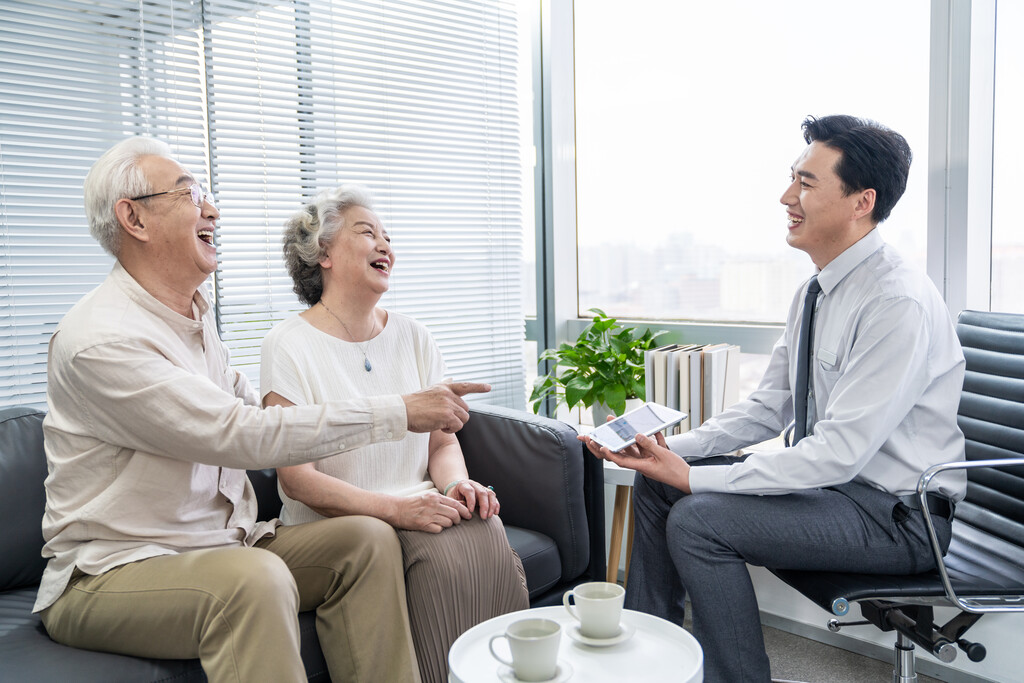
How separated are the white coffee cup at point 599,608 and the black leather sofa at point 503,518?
0.70 meters

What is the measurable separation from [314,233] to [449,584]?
1.05 metres

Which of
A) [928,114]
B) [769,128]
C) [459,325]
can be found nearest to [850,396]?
[928,114]

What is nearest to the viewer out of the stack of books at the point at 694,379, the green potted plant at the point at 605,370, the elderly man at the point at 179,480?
the elderly man at the point at 179,480

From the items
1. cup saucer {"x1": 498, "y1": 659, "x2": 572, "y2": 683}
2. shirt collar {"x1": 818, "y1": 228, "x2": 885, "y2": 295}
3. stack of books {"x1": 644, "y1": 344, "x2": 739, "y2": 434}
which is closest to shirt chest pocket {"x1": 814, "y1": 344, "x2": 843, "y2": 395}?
shirt collar {"x1": 818, "y1": 228, "x2": 885, "y2": 295}

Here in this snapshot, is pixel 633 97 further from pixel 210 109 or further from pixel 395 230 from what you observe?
pixel 210 109

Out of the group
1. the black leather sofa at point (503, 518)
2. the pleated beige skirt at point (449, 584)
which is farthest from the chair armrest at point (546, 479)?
the pleated beige skirt at point (449, 584)

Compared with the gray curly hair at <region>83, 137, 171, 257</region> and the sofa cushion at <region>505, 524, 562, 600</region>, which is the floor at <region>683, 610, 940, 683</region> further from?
the gray curly hair at <region>83, 137, 171, 257</region>

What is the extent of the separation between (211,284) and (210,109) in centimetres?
56

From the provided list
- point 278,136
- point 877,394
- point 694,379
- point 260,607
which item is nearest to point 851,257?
point 877,394

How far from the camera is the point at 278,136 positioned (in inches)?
107

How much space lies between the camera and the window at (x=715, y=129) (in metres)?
2.59

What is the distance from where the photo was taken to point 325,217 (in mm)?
2248

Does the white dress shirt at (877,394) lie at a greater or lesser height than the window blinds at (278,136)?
lesser

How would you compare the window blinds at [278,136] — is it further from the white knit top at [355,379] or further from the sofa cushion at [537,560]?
the sofa cushion at [537,560]
